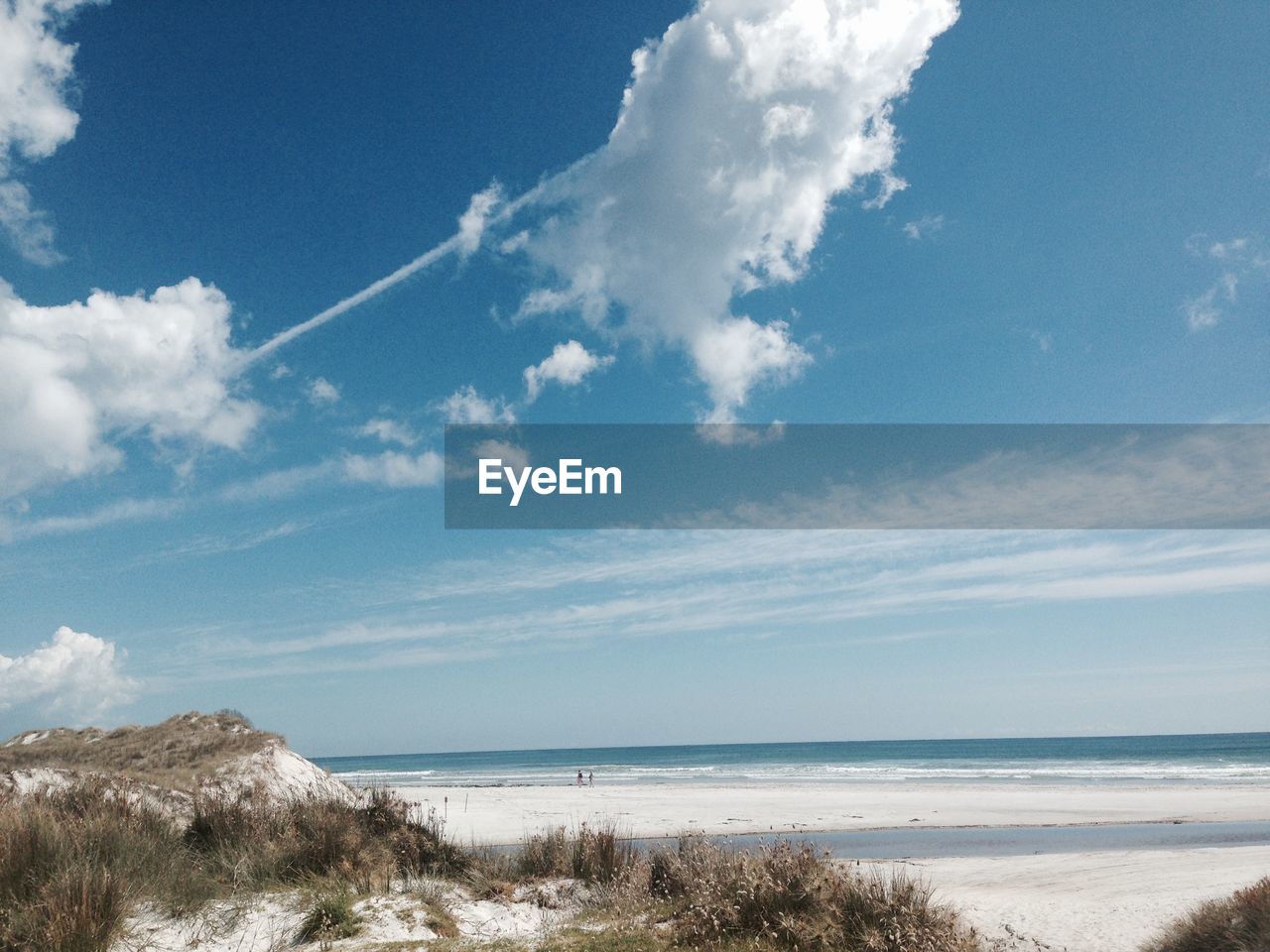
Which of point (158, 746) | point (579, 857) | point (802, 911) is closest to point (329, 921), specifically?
point (579, 857)

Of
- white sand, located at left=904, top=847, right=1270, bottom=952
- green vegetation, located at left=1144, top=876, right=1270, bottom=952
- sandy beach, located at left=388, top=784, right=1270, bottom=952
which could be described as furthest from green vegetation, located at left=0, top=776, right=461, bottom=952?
green vegetation, located at left=1144, top=876, right=1270, bottom=952

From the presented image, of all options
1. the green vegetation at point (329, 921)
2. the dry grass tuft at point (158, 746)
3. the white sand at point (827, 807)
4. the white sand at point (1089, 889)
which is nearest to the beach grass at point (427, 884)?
the green vegetation at point (329, 921)

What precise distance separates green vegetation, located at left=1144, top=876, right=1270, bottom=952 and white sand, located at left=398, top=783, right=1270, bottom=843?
14997 millimetres

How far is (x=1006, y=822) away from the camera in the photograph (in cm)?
2697

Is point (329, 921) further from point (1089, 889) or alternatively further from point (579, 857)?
point (1089, 889)

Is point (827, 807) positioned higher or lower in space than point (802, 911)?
lower

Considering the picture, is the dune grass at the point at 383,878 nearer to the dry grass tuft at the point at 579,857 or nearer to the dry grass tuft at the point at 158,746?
the dry grass tuft at the point at 579,857

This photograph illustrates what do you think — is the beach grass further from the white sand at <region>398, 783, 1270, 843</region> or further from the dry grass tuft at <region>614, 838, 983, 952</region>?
the white sand at <region>398, 783, 1270, 843</region>

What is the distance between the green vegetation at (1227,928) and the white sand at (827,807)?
15.0m

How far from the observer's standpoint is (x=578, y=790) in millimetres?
44781

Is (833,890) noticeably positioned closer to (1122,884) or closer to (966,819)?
(1122,884)

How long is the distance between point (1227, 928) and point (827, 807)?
84.1ft

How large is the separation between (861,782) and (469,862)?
42.5m

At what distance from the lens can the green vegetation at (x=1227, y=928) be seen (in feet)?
27.6
